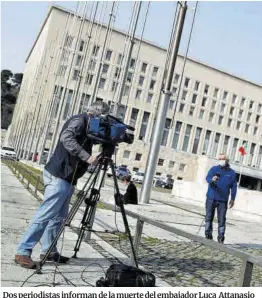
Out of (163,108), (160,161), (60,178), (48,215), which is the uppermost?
(160,161)

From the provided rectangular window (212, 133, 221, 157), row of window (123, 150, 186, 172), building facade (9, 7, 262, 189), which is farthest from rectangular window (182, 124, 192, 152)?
rectangular window (212, 133, 221, 157)

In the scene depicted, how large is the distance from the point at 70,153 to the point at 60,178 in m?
0.32

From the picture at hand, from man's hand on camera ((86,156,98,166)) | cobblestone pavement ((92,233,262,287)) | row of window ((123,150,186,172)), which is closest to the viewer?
man's hand on camera ((86,156,98,166))

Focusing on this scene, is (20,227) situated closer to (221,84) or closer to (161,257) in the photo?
(161,257)

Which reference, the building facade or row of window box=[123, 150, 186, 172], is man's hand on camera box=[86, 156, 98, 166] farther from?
row of window box=[123, 150, 186, 172]

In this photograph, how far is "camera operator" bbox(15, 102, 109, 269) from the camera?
5418mm

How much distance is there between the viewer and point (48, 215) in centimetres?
551

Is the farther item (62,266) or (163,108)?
(163,108)

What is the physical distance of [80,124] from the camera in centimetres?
547

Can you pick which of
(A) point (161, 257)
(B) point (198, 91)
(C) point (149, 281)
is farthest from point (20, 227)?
(B) point (198, 91)

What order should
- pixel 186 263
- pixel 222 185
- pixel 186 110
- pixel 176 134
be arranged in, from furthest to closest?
pixel 176 134
pixel 186 110
pixel 222 185
pixel 186 263

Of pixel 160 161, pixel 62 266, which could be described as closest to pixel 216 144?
pixel 160 161

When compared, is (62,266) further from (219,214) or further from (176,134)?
(176,134)

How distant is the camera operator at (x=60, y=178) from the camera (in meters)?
5.42
